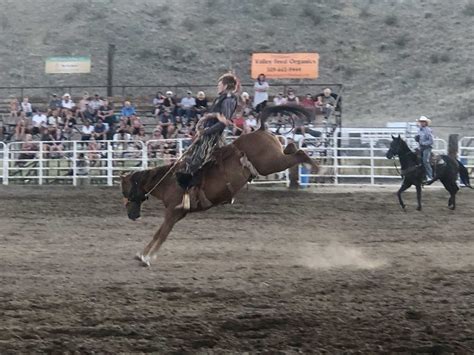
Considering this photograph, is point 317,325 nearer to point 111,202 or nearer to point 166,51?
point 111,202

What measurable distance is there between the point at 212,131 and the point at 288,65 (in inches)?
748

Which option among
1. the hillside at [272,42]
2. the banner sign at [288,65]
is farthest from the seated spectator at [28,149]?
the hillside at [272,42]

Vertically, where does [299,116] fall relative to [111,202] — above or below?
above

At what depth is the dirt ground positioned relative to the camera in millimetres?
5625

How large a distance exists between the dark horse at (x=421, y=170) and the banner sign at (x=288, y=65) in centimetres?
977

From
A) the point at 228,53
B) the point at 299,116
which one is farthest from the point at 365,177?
the point at 228,53

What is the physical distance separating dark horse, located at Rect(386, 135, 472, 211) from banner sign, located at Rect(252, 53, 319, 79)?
385 inches

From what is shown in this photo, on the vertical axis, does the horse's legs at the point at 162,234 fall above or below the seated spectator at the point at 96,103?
below

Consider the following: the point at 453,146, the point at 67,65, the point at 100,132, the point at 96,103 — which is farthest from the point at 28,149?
the point at 453,146

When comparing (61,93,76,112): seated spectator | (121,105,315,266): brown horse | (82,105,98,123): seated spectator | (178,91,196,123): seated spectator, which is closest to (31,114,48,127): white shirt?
(61,93,76,112): seated spectator

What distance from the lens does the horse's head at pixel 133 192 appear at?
9.77 metres

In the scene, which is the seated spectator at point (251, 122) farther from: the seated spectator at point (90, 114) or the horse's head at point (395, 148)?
the seated spectator at point (90, 114)

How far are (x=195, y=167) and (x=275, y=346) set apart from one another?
13.4 ft

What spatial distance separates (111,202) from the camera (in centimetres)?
1644
